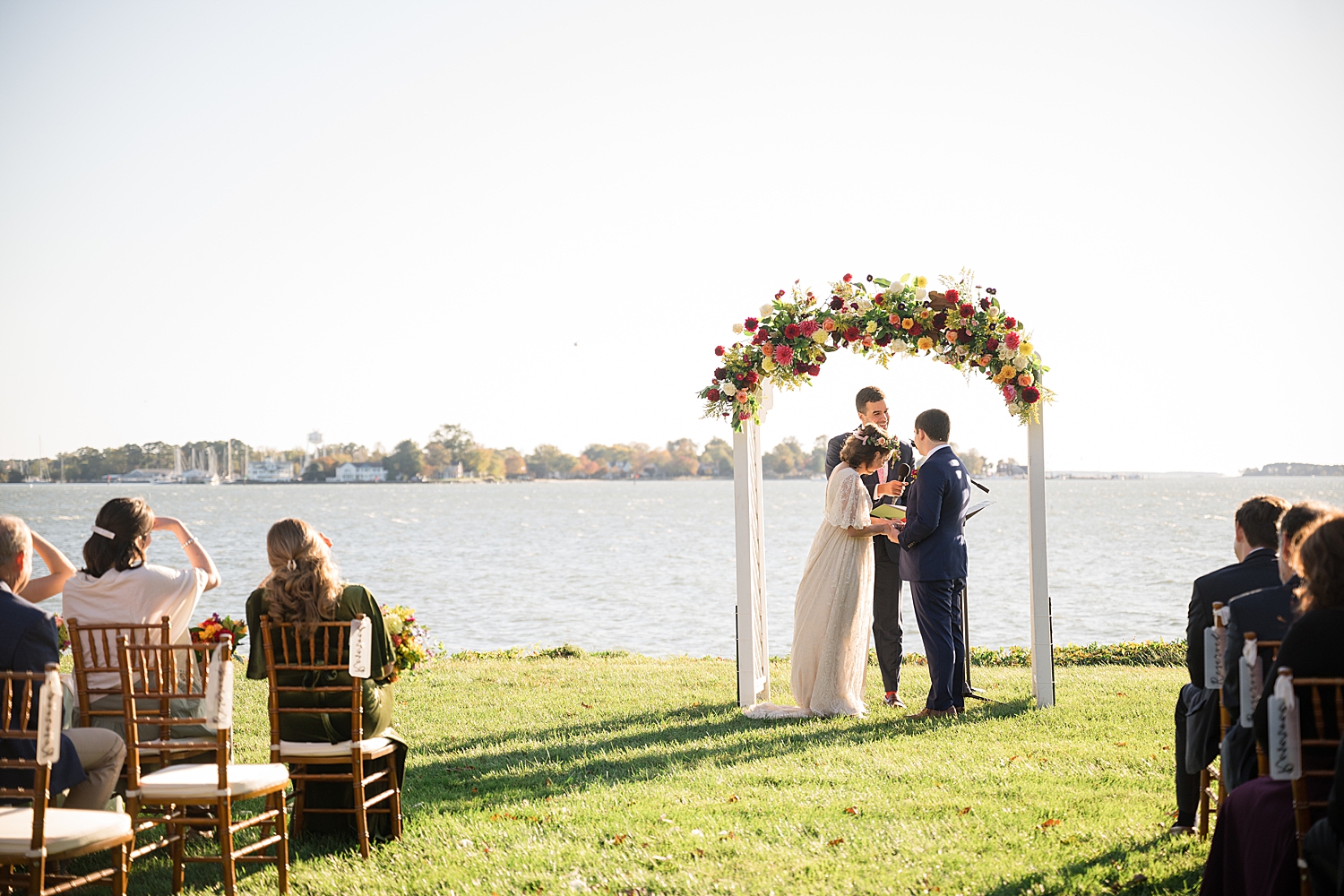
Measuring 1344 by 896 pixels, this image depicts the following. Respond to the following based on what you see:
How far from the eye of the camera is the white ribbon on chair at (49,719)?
152 inches

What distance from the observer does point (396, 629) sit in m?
5.75

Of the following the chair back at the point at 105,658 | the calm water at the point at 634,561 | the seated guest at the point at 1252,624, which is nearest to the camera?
the seated guest at the point at 1252,624

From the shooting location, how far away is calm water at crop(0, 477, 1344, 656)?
26641mm

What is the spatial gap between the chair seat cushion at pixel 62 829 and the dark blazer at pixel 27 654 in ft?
0.38

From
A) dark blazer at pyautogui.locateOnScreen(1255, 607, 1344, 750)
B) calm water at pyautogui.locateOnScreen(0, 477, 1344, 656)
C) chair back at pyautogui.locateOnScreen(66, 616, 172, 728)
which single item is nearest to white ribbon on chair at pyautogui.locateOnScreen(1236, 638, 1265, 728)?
dark blazer at pyautogui.locateOnScreen(1255, 607, 1344, 750)

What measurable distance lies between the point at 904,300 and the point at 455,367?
77.6 metres

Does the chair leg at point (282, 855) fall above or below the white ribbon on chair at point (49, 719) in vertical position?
below

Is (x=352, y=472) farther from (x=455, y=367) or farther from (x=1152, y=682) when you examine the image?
(x=1152, y=682)

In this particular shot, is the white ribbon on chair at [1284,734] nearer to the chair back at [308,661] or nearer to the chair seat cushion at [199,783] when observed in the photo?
the chair back at [308,661]

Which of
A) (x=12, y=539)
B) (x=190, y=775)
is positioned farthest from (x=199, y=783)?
(x=12, y=539)

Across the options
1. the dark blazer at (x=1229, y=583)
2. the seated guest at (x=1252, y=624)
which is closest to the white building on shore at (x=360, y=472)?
the dark blazer at (x=1229, y=583)

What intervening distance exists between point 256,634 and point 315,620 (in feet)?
1.20

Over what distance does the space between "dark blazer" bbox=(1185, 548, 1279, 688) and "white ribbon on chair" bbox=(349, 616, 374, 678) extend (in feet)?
11.6

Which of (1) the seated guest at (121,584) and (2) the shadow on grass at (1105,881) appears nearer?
(2) the shadow on grass at (1105,881)
